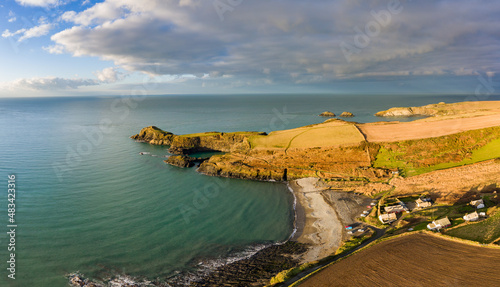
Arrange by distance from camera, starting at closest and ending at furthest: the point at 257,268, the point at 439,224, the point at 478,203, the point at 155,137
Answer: the point at 257,268 < the point at 439,224 < the point at 478,203 < the point at 155,137

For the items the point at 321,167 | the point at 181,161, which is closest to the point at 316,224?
the point at 321,167

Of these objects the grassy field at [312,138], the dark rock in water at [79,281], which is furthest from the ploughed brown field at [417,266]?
the grassy field at [312,138]

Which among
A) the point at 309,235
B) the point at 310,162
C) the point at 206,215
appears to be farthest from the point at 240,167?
the point at 309,235

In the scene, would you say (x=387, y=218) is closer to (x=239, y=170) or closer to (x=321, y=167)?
(x=321, y=167)

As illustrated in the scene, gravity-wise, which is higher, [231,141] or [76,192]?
[231,141]

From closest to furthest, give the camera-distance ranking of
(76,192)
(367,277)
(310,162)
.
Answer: (367,277)
(76,192)
(310,162)

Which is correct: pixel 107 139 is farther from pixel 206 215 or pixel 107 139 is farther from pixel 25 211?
pixel 206 215
